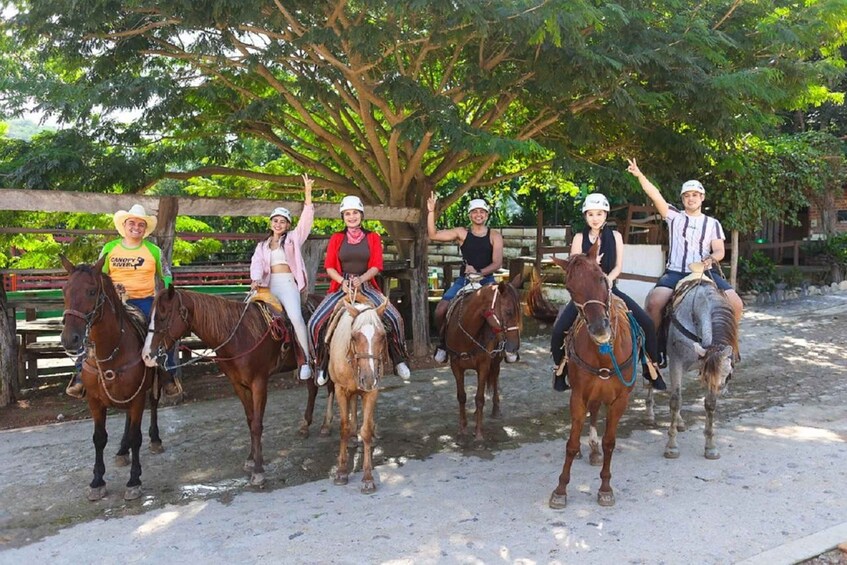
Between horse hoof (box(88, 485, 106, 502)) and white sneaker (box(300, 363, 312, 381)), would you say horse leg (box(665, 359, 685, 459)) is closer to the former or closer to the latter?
white sneaker (box(300, 363, 312, 381))

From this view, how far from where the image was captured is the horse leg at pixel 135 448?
17.3 ft

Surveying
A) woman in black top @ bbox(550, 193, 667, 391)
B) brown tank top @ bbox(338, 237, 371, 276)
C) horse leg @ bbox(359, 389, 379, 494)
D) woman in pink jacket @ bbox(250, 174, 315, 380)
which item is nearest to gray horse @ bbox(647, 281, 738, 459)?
woman in black top @ bbox(550, 193, 667, 391)

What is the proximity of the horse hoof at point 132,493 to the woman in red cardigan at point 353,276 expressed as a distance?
176 cm

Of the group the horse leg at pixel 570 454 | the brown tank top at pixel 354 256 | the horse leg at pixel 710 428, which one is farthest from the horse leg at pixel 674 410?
the brown tank top at pixel 354 256

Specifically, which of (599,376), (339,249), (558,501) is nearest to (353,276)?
(339,249)

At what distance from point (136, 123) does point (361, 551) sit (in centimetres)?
832

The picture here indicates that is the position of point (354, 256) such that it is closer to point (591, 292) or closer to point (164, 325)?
point (164, 325)

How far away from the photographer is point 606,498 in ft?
16.4

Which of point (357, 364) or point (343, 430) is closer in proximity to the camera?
point (357, 364)

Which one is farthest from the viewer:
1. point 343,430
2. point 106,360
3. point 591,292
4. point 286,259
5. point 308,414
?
point 308,414

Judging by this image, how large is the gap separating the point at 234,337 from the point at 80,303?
131 centimetres

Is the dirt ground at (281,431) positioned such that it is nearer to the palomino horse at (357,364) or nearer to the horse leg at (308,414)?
the horse leg at (308,414)

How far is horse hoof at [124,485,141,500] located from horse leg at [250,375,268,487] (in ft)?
2.98

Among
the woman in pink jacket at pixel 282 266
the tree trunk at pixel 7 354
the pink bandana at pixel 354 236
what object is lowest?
the tree trunk at pixel 7 354
